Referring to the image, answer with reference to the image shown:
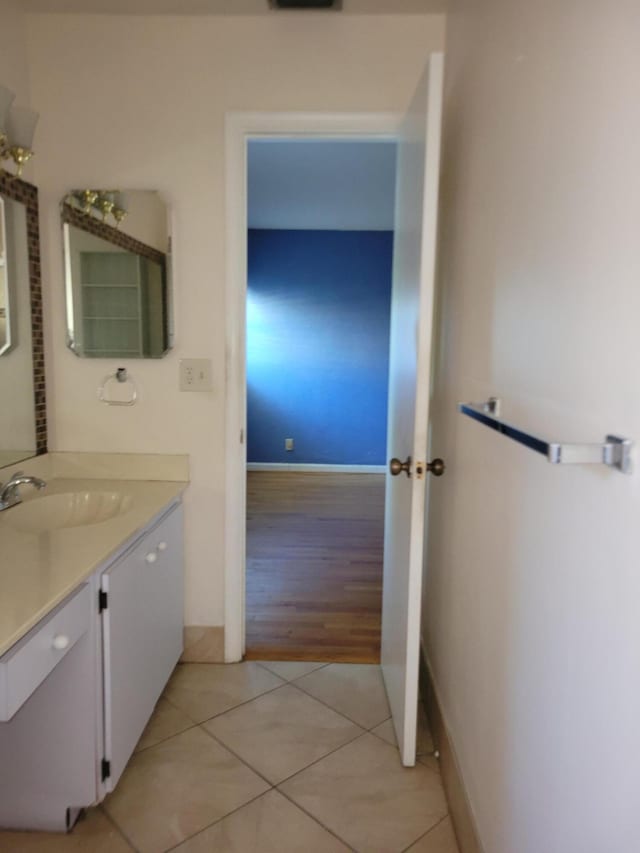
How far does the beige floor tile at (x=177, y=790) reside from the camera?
4.95ft

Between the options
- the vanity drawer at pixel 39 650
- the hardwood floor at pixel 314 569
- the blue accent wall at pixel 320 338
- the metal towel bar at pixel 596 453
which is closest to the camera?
the metal towel bar at pixel 596 453

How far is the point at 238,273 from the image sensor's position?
213cm

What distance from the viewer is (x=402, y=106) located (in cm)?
204

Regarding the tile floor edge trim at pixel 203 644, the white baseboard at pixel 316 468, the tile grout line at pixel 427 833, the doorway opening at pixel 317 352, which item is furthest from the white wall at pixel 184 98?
the white baseboard at pixel 316 468

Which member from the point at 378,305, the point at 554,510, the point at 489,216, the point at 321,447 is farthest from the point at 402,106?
the point at 321,447

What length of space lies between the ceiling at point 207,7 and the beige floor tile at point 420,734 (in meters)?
2.47

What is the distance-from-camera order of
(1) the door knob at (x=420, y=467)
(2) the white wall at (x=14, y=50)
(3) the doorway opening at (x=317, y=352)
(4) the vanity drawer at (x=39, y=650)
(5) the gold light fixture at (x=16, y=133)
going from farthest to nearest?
(3) the doorway opening at (x=317, y=352), (2) the white wall at (x=14, y=50), (5) the gold light fixture at (x=16, y=133), (1) the door knob at (x=420, y=467), (4) the vanity drawer at (x=39, y=650)

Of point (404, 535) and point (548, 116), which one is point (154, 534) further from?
point (548, 116)

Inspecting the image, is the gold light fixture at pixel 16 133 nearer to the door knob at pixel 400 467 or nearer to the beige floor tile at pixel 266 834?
the door knob at pixel 400 467

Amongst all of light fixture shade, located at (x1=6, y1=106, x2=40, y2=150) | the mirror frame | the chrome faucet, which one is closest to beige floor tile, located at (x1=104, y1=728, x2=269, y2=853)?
the chrome faucet

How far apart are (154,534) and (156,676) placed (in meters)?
0.47

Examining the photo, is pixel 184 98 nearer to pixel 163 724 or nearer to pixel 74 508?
pixel 74 508

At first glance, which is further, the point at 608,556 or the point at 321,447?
the point at 321,447

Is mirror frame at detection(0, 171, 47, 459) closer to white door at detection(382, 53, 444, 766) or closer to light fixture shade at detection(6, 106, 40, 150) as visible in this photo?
light fixture shade at detection(6, 106, 40, 150)
